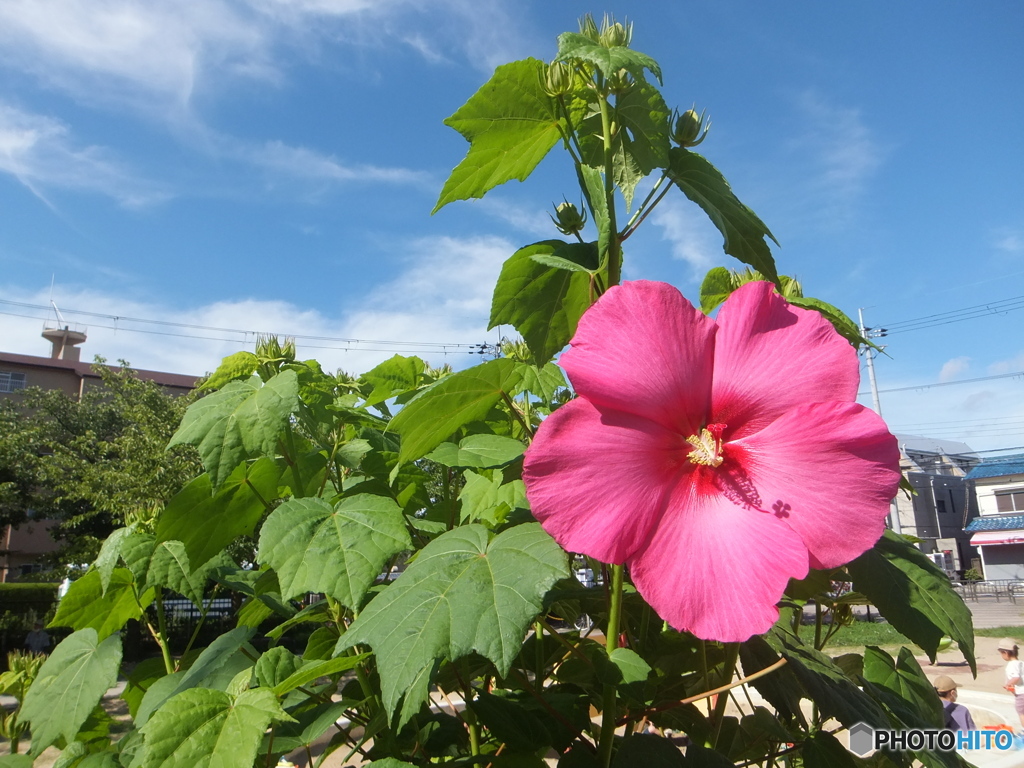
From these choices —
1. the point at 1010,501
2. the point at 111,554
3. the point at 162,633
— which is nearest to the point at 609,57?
the point at 111,554

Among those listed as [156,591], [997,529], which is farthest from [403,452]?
[997,529]

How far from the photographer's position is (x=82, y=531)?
21.0m

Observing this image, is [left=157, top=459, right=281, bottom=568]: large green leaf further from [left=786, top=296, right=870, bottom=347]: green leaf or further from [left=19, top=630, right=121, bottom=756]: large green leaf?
[left=786, top=296, right=870, bottom=347]: green leaf

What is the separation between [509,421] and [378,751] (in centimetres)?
67

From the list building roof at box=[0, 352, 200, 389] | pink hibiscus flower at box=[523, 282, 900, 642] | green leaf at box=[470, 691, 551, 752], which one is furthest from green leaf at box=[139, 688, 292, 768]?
building roof at box=[0, 352, 200, 389]

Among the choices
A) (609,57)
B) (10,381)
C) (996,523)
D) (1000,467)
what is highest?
(10,381)

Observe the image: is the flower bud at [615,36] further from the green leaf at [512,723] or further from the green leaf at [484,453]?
the green leaf at [512,723]

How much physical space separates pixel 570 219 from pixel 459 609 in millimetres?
561

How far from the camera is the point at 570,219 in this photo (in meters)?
0.98

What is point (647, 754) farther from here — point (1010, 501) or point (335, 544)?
point (1010, 501)

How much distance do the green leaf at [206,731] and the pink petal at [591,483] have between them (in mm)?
424

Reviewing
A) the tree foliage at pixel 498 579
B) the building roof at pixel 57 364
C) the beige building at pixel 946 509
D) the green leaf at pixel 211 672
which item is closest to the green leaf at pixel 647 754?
the tree foliage at pixel 498 579

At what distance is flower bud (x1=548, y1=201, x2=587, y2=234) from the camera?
3.23ft

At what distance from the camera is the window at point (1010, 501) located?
3616cm
